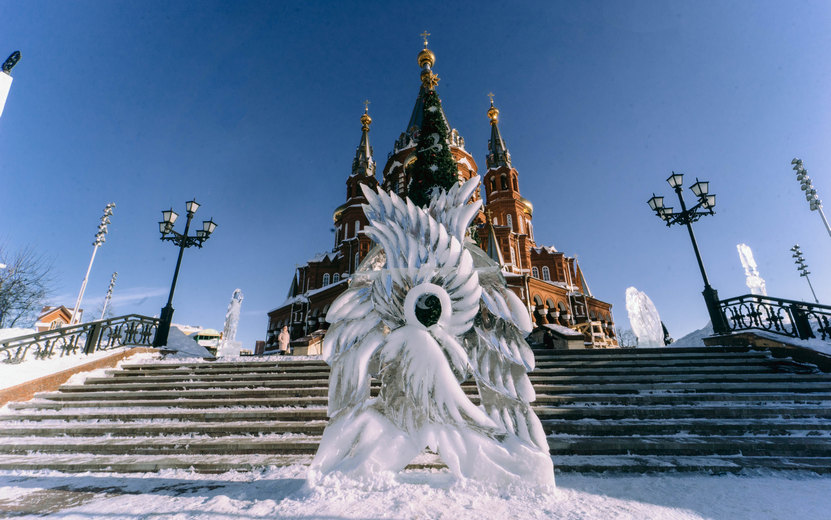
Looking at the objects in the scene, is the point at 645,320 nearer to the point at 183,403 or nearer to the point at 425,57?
the point at 183,403

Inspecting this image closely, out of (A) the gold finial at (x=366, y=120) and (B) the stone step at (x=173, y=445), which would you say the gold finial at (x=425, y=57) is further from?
(B) the stone step at (x=173, y=445)

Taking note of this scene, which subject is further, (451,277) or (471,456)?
(451,277)

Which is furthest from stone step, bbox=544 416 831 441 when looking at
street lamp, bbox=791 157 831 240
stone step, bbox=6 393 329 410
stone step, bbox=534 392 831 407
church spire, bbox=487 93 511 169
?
church spire, bbox=487 93 511 169

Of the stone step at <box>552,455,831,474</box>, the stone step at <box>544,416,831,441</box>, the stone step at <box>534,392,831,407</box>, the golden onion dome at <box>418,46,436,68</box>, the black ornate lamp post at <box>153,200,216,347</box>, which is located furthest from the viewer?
the golden onion dome at <box>418,46,436,68</box>

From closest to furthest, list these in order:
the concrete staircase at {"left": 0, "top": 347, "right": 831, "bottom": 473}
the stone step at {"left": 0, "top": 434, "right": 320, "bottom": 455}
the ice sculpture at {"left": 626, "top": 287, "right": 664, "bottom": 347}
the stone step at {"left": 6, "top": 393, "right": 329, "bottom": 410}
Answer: the concrete staircase at {"left": 0, "top": 347, "right": 831, "bottom": 473} → the stone step at {"left": 0, "top": 434, "right": 320, "bottom": 455} → the stone step at {"left": 6, "top": 393, "right": 329, "bottom": 410} → the ice sculpture at {"left": 626, "top": 287, "right": 664, "bottom": 347}

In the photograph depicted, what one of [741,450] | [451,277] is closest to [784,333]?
[741,450]

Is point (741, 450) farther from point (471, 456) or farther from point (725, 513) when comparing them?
point (471, 456)

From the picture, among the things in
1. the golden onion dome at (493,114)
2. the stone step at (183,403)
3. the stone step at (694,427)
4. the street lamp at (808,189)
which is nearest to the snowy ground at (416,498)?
the stone step at (694,427)

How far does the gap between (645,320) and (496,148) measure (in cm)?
2632

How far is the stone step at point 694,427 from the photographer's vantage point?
4500mm

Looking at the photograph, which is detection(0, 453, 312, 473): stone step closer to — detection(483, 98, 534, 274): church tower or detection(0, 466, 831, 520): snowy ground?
detection(0, 466, 831, 520): snowy ground

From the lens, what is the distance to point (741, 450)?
4.04 metres

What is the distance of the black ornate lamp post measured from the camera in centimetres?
1024

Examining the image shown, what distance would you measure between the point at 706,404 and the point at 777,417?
84 centimetres
